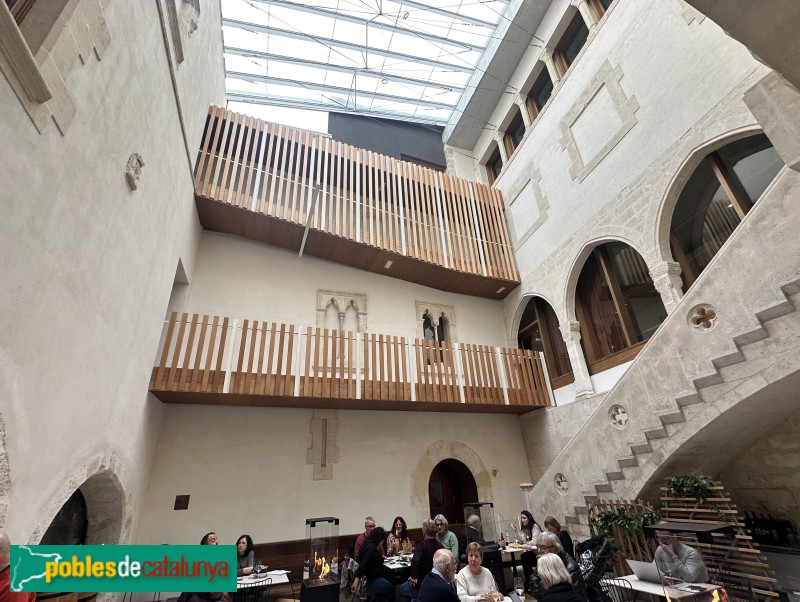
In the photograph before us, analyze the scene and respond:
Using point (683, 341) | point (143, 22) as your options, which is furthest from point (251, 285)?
point (683, 341)

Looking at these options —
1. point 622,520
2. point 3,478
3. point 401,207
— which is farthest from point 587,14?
point 3,478

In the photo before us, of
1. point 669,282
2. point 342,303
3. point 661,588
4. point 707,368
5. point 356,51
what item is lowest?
point 661,588

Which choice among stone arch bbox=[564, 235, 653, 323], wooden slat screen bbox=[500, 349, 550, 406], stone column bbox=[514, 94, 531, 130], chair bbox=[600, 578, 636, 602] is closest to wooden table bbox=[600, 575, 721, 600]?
chair bbox=[600, 578, 636, 602]

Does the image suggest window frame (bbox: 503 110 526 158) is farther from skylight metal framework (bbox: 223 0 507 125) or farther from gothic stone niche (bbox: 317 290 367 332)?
gothic stone niche (bbox: 317 290 367 332)

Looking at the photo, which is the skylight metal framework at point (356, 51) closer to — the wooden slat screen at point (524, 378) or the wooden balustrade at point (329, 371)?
the wooden balustrade at point (329, 371)

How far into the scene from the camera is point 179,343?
18.2 ft

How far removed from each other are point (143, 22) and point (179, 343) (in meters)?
3.80

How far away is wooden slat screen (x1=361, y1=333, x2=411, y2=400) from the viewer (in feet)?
20.8

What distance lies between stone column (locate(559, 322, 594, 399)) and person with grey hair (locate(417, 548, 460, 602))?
4.59 meters

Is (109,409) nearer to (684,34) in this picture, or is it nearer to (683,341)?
(683,341)

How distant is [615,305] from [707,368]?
2788 millimetres

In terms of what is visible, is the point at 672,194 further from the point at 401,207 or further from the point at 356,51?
the point at 356,51

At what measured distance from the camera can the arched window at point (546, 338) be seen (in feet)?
25.1

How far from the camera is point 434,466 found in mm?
7266
